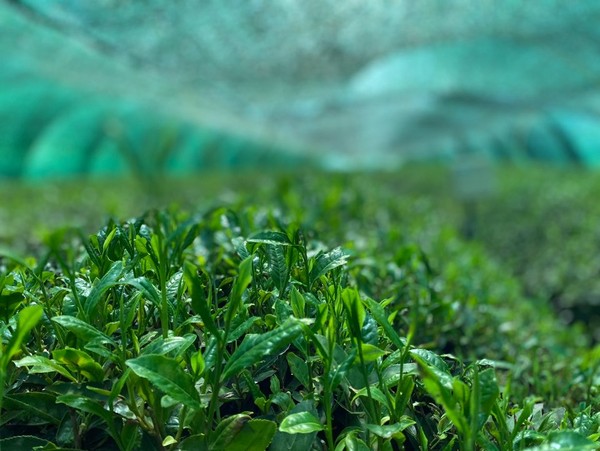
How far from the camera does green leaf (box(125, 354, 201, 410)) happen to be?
0.77 metres

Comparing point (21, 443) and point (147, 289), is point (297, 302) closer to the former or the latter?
point (147, 289)

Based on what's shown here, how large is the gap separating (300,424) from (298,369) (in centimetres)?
13

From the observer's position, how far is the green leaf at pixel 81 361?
2.79 ft

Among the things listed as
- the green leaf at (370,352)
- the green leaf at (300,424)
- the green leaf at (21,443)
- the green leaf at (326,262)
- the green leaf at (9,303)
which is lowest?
the green leaf at (300,424)

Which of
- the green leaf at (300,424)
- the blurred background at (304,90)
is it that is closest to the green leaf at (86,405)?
the green leaf at (300,424)

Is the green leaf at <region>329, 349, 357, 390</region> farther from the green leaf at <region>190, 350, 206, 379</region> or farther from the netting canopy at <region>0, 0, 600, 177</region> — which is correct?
the netting canopy at <region>0, 0, 600, 177</region>

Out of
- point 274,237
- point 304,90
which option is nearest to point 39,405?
point 274,237

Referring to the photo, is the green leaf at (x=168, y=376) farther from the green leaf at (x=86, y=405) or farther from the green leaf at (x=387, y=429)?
the green leaf at (x=387, y=429)

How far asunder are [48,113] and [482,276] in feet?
46.6

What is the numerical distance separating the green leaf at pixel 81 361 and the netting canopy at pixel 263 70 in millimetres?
5580

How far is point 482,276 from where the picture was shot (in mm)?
2693

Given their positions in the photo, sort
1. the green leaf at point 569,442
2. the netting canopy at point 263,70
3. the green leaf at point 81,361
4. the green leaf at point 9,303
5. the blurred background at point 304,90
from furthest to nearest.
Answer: the netting canopy at point 263,70 → the blurred background at point 304,90 → the green leaf at point 9,303 → the green leaf at point 81,361 → the green leaf at point 569,442

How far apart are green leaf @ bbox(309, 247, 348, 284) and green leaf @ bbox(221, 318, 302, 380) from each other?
198 millimetres

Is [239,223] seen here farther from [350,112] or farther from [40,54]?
[350,112]
